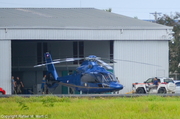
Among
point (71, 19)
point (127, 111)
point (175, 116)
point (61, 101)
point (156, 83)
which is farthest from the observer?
point (71, 19)

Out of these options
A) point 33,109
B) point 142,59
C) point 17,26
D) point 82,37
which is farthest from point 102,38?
point 33,109

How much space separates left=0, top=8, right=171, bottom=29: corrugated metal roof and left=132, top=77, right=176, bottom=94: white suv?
4984 mm

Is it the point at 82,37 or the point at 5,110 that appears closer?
the point at 5,110

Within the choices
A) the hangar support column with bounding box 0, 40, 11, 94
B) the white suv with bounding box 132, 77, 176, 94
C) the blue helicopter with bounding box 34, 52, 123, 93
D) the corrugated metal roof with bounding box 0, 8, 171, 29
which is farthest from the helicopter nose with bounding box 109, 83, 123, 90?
the hangar support column with bounding box 0, 40, 11, 94

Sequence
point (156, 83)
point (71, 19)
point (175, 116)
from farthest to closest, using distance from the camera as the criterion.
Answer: point (71, 19) → point (156, 83) → point (175, 116)

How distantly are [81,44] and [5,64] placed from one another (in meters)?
10.0

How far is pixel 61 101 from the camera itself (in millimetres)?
22312

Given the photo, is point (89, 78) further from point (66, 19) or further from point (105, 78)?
point (66, 19)

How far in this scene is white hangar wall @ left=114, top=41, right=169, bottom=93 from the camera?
124 ft

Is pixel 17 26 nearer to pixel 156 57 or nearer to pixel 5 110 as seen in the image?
pixel 156 57

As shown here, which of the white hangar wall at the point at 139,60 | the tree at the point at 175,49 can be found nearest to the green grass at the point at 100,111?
the white hangar wall at the point at 139,60

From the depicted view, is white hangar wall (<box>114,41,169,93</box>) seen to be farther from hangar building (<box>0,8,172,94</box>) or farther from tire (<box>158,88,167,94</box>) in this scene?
tire (<box>158,88,167,94</box>)

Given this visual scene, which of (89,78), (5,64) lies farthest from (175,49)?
(5,64)

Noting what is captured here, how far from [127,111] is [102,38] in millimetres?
21090
